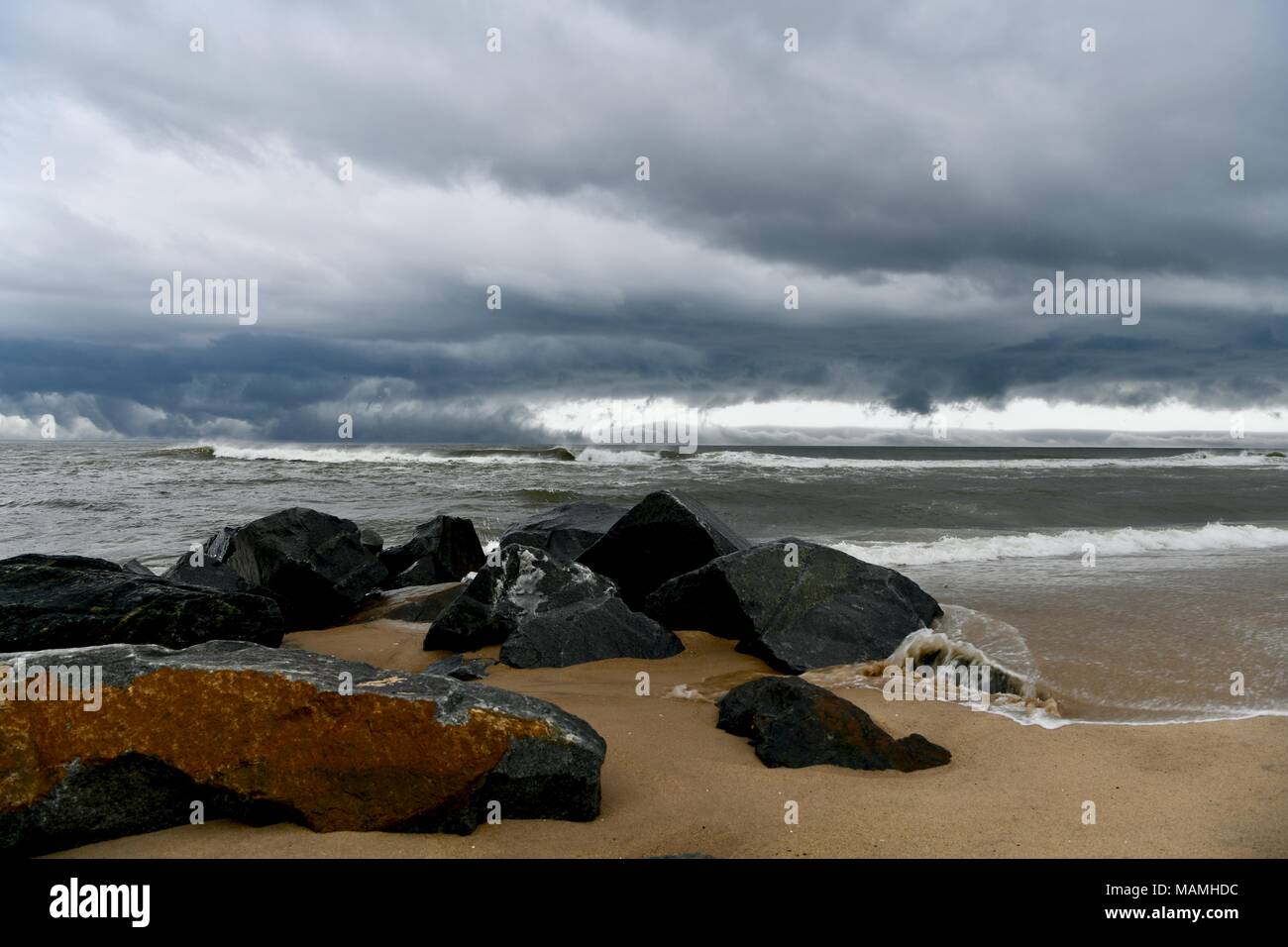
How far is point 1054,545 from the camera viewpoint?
43.4 feet

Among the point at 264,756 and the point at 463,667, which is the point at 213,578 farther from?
the point at 264,756

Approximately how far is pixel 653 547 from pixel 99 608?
186 inches

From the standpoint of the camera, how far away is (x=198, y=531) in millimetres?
15430

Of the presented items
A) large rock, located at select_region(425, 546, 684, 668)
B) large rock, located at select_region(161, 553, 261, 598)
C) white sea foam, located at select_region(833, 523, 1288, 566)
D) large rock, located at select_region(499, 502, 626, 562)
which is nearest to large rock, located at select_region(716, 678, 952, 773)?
large rock, located at select_region(425, 546, 684, 668)

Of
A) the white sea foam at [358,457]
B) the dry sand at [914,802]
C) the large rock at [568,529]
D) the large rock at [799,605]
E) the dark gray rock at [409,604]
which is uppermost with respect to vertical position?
the white sea foam at [358,457]

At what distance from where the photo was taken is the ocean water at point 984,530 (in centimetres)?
602

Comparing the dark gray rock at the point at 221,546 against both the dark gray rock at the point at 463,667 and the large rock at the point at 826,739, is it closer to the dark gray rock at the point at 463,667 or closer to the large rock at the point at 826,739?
the dark gray rock at the point at 463,667

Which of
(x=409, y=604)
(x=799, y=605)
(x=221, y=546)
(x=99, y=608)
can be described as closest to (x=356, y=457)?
(x=221, y=546)

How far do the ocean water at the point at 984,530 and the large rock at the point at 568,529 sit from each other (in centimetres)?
415

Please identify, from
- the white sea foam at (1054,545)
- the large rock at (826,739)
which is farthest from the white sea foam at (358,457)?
the large rock at (826,739)

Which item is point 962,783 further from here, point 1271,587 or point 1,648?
point 1271,587

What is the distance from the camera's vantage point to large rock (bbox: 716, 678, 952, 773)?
3.91 meters

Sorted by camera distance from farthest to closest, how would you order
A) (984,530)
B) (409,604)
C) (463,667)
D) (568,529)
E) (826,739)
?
(984,530), (568,529), (409,604), (463,667), (826,739)
